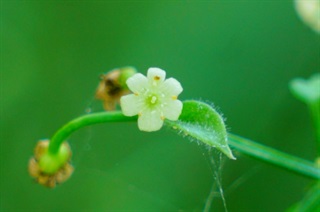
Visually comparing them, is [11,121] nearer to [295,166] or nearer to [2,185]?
[2,185]

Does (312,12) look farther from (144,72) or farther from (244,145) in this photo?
(144,72)

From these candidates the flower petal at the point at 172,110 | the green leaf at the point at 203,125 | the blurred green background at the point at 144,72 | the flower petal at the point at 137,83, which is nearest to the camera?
the green leaf at the point at 203,125

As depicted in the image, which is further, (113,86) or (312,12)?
(312,12)

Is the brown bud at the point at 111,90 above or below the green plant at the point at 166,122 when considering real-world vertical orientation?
above

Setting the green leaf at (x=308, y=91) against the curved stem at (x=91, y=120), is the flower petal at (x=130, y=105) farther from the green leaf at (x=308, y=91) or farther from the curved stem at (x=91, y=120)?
the green leaf at (x=308, y=91)

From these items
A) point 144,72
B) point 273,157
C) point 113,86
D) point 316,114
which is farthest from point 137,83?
point 144,72

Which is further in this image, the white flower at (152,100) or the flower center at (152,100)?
the flower center at (152,100)

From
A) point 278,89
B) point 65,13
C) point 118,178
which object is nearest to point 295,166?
point 118,178

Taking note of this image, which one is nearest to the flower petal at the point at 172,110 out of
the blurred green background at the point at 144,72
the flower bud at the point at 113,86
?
the flower bud at the point at 113,86
